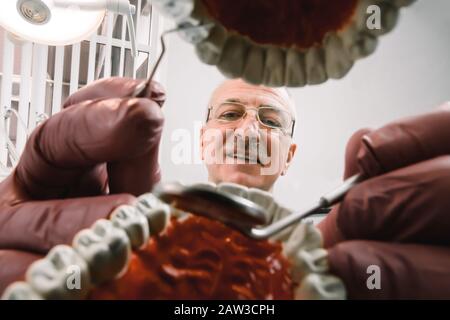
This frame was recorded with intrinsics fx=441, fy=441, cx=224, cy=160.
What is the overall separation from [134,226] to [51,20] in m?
0.65

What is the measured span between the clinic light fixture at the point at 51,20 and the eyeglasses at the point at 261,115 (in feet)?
1.03

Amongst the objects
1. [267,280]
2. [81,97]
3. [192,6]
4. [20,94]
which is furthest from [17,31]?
[267,280]

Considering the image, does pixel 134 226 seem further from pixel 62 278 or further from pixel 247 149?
pixel 247 149

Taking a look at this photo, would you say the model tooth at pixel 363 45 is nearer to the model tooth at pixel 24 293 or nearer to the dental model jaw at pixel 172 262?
the dental model jaw at pixel 172 262

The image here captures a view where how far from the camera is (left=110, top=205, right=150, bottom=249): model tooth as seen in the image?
28 centimetres

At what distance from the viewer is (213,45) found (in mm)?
326

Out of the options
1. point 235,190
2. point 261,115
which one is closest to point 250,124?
point 261,115

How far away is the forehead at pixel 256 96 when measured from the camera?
410mm

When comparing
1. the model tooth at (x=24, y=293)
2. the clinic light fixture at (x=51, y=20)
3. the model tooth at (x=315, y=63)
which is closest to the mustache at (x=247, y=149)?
the model tooth at (x=315, y=63)

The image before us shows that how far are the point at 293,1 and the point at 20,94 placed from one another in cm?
91

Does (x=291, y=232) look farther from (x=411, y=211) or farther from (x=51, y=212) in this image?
(x=51, y=212)

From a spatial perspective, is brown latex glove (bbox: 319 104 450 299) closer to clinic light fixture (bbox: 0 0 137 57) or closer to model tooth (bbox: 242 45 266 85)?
model tooth (bbox: 242 45 266 85)

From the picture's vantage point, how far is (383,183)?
0.31m

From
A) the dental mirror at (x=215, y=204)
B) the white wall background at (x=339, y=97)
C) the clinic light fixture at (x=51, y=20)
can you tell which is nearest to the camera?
the dental mirror at (x=215, y=204)
